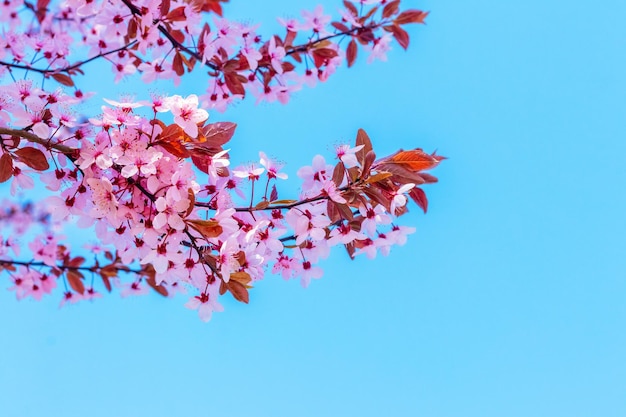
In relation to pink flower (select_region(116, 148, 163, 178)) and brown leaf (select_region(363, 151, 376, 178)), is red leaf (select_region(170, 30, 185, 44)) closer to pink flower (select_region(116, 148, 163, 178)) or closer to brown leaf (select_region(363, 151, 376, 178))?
pink flower (select_region(116, 148, 163, 178))

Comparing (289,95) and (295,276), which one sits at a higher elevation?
(289,95)

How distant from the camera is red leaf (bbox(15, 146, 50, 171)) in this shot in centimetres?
176

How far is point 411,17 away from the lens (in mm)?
3217

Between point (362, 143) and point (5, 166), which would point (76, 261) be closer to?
point (5, 166)

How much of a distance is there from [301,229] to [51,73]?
2168mm

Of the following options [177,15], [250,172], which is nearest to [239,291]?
[250,172]

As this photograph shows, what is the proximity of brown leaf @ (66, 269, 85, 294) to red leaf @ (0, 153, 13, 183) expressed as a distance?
6.28ft

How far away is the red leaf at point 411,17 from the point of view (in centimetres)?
319

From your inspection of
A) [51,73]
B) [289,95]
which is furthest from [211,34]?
[51,73]

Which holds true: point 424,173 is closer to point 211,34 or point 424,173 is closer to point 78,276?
point 211,34

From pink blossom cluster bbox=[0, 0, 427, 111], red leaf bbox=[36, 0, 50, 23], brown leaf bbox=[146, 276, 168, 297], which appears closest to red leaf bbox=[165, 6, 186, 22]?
pink blossom cluster bbox=[0, 0, 427, 111]

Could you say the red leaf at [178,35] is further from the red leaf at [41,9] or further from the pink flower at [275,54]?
the red leaf at [41,9]

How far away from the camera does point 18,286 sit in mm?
3607

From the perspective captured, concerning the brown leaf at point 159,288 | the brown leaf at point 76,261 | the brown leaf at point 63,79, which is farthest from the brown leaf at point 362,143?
the brown leaf at point 76,261
